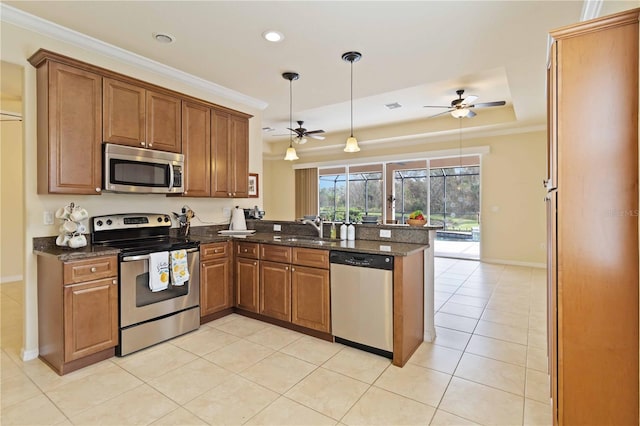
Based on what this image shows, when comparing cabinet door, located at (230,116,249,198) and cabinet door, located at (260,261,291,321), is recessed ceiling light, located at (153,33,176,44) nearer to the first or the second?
cabinet door, located at (230,116,249,198)

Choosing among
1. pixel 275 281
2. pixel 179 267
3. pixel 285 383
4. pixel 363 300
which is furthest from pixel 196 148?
pixel 285 383

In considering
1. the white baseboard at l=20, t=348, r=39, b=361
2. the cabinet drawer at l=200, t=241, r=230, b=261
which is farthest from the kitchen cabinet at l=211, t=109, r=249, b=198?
the white baseboard at l=20, t=348, r=39, b=361

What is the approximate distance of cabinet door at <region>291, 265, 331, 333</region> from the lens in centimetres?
293

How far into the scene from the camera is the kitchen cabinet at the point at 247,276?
3.45 meters

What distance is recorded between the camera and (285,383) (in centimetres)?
229

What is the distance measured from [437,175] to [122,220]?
6.35 meters

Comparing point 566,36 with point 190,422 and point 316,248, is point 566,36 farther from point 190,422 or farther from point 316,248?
point 190,422

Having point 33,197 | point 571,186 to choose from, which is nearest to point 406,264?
point 571,186

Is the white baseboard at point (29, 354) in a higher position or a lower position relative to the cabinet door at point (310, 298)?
lower

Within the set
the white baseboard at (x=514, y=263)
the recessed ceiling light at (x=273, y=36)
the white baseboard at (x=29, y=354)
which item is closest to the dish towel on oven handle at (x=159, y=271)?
the white baseboard at (x=29, y=354)

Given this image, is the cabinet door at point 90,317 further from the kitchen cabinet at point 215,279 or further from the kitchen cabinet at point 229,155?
the kitchen cabinet at point 229,155

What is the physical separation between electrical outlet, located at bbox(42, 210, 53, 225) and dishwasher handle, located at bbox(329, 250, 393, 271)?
2441 millimetres

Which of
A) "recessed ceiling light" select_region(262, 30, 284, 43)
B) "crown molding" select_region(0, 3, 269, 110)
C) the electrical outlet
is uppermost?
"recessed ceiling light" select_region(262, 30, 284, 43)

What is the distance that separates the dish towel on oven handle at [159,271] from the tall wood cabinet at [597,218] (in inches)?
112
